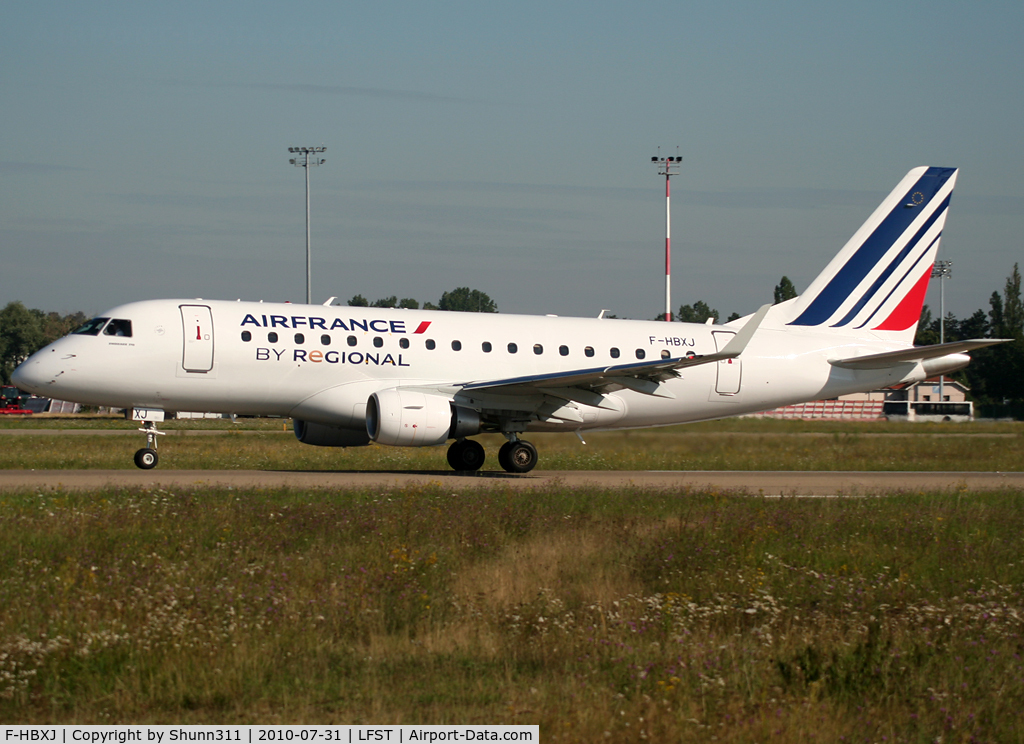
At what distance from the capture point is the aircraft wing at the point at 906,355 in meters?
25.3

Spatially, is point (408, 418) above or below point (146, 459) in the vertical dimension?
above

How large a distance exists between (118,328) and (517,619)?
55.8 feet

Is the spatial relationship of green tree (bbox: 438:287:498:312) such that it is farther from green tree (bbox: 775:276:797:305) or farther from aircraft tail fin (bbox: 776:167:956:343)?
aircraft tail fin (bbox: 776:167:956:343)

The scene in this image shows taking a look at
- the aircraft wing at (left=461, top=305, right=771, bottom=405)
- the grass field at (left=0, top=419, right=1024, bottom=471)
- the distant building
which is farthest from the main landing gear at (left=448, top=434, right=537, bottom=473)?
the distant building

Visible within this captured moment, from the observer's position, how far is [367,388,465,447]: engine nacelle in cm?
2303

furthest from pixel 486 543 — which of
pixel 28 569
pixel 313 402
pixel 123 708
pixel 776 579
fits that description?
pixel 313 402

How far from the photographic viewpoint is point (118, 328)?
78.5ft

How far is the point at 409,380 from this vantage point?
25.2 meters

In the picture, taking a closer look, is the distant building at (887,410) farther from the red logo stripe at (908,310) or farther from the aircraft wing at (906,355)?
the aircraft wing at (906,355)

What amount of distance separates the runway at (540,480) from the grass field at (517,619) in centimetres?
428

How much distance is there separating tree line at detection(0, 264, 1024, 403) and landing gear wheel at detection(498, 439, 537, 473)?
346 inches

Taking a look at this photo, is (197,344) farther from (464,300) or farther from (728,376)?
(464,300)

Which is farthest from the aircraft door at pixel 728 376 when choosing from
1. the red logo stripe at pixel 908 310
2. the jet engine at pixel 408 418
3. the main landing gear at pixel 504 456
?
the jet engine at pixel 408 418

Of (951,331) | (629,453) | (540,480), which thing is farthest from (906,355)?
(951,331)
